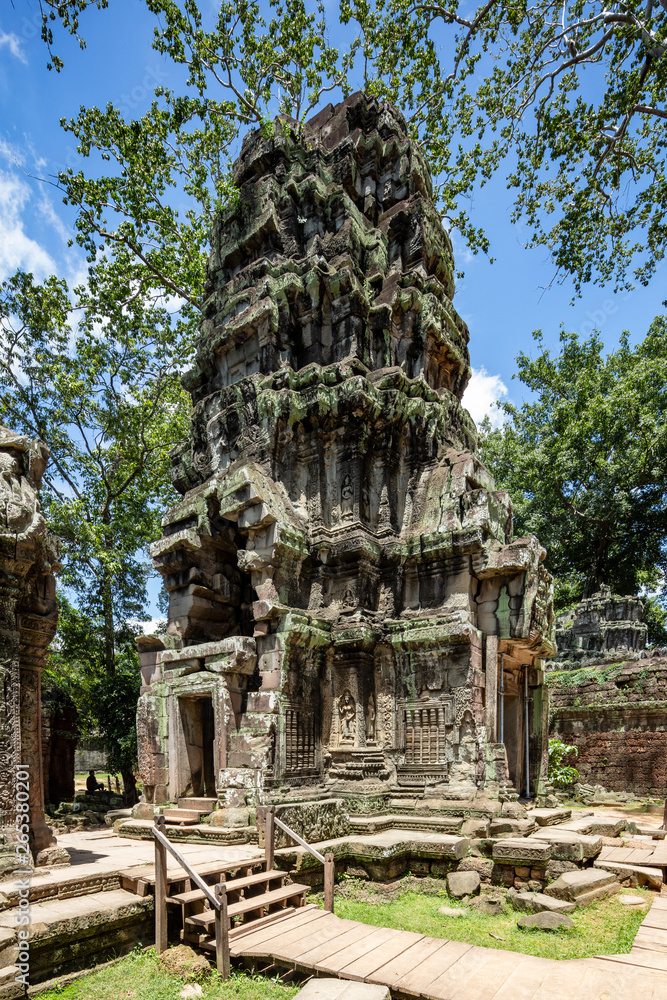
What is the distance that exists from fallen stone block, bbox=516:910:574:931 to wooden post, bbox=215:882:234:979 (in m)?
3.00

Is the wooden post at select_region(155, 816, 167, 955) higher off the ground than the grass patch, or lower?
higher

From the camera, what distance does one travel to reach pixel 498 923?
5891 millimetres

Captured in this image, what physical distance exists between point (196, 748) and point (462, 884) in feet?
13.9

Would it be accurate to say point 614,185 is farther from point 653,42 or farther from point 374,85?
point 374,85

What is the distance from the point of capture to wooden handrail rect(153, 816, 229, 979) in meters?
4.38

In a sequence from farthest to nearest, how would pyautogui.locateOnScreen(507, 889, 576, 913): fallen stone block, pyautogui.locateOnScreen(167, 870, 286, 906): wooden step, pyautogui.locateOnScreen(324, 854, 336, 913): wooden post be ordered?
1. pyautogui.locateOnScreen(507, 889, 576, 913): fallen stone block
2. pyautogui.locateOnScreen(324, 854, 336, 913): wooden post
3. pyautogui.locateOnScreen(167, 870, 286, 906): wooden step

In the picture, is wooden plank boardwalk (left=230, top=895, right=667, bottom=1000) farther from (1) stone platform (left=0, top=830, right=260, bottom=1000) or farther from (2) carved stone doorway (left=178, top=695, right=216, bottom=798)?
(2) carved stone doorway (left=178, top=695, right=216, bottom=798)

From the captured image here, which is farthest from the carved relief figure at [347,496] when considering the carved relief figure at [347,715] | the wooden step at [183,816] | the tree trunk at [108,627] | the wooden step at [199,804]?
the tree trunk at [108,627]

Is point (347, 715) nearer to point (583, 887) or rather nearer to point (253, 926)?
point (583, 887)

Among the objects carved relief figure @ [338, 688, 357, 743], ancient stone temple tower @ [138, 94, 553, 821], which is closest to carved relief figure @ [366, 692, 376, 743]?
ancient stone temple tower @ [138, 94, 553, 821]

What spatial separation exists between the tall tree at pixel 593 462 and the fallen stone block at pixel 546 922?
19.8m

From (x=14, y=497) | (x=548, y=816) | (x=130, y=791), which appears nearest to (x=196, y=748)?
(x=548, y=816)

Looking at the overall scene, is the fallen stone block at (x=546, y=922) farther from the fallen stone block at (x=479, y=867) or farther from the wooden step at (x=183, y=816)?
the wooden step at (x=183, y=816)

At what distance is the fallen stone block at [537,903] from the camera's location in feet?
19.8
